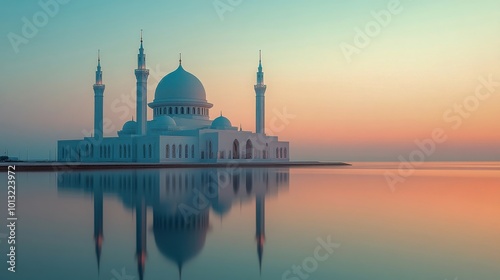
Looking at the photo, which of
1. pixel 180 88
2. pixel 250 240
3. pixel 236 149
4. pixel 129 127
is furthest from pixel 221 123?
pixel 250 240

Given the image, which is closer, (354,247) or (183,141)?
(354,247)

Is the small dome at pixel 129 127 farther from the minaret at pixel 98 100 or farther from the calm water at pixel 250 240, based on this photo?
the calm water at pixel 250 240

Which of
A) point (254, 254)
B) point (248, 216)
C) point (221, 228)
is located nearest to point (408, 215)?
point (248, 216)

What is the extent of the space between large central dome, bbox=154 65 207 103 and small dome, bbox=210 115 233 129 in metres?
2.92

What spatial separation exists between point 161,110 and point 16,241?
46.6m

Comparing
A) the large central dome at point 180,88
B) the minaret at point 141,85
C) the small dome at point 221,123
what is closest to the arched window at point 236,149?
the small dome at point 221,123

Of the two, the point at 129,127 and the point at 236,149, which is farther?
the point at 129,127

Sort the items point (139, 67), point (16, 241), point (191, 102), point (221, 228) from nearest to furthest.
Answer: point (16, 241) → point (221, 228) → point (139, 67) → point (191, 102)

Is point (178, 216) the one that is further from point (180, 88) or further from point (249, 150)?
point (180, 88)

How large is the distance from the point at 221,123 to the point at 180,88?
232 inches

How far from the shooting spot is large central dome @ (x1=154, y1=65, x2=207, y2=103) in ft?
168

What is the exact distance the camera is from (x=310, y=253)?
21.3 feet

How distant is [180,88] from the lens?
51188 millimetres

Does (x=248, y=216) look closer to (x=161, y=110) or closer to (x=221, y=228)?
(x=221, y=228)
